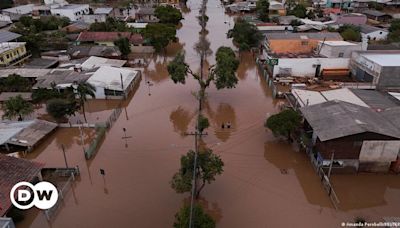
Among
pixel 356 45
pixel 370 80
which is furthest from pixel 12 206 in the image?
pixel 356 45

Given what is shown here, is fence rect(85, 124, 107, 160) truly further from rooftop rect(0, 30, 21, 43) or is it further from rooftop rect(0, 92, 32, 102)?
→ rooftop rect(0, 30, 21, 43)

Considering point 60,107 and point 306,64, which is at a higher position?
point 306,64

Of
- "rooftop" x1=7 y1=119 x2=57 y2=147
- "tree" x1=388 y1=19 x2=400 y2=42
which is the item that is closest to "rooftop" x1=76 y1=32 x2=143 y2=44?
"rooftop" x1=7 y1=119 x2=57 y2=147

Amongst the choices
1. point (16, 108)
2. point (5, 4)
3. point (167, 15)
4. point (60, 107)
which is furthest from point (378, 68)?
point (5, 4)

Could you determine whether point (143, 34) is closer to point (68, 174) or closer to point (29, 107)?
point (29, 107)

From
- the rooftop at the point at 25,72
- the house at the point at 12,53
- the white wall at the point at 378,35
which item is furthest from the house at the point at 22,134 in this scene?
the white wall at the point at 378,35

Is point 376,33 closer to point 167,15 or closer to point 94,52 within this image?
point 167,15
